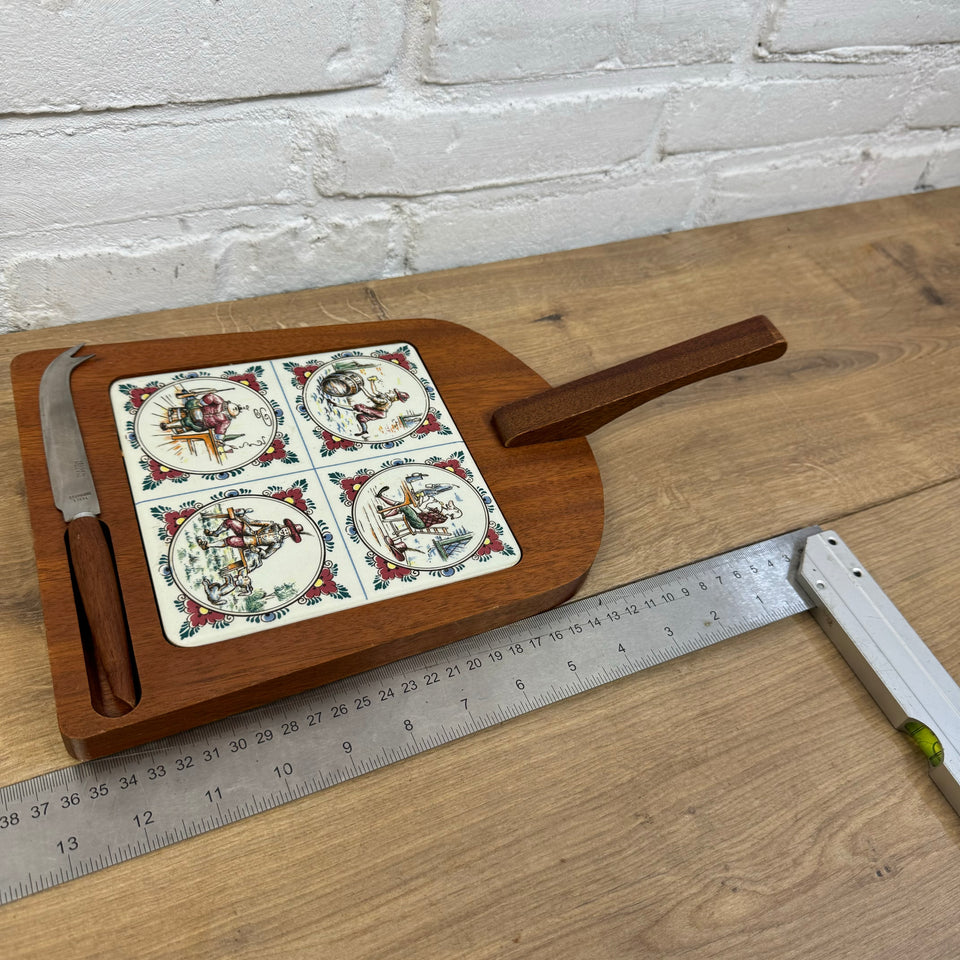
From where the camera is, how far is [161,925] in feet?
1.46

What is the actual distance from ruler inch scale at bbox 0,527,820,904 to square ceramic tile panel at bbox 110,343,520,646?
60mm

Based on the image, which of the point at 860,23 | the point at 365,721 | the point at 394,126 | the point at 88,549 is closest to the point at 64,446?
the point at 88,549

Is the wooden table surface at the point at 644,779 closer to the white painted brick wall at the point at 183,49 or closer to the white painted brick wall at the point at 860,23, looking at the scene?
the white painted brick wall at the point at 183,49

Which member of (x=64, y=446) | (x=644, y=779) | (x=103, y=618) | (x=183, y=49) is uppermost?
(x=183, y=49)

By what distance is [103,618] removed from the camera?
19.0 inches

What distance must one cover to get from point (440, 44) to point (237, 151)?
182 mm

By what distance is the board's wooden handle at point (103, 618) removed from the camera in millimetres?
466

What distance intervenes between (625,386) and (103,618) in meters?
0.40

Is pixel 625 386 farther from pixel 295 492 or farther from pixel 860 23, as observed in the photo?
pixel 860 23

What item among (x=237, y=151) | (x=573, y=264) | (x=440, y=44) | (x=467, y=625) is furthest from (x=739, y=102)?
(x=467, y=625)

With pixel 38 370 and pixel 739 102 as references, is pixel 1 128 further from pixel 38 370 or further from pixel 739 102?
pixel 739 102

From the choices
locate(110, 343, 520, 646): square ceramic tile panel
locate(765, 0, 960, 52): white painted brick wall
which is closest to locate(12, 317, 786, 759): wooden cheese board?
locate(110, 343, 520, 646): square ceramic tile panel

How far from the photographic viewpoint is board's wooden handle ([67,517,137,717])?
47 cm

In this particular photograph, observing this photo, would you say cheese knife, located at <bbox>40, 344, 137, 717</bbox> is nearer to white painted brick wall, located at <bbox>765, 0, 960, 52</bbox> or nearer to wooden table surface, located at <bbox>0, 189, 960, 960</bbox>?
wooden table surface, located at <bbox>0, 189, 960, 960</bbox>
